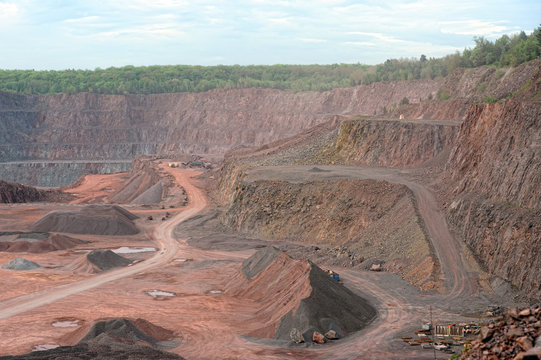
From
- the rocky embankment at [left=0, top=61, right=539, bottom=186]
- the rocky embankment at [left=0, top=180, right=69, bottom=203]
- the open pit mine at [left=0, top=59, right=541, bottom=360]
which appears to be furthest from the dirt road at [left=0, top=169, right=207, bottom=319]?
the rocky embankment at [left=0, top=61, right=539, bottom=186]

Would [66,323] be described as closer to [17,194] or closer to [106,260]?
[106,260]

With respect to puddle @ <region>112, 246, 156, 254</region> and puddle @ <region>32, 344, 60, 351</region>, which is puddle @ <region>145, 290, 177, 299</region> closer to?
puddle @ <region>32, 344, 60, 351</region>

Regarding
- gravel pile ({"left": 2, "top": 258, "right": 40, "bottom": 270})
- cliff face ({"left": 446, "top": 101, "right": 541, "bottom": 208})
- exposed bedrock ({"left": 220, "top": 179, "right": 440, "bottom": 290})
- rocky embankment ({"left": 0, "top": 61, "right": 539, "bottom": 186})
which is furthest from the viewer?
rocky embankment ({"left": 0, "top": 61, "right": 539, "bottom": 186})

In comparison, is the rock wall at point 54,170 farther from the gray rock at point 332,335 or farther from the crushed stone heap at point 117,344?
the gray rock at point 332,335

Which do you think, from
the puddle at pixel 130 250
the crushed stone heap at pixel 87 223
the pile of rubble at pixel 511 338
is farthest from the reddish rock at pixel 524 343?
the crushed stone heap at pixel 87 223

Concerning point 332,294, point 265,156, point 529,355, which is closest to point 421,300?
point 332,294

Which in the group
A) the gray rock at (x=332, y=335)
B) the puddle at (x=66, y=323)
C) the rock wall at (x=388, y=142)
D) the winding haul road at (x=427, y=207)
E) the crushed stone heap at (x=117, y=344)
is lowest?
the puddle at (x=66, y=323)
